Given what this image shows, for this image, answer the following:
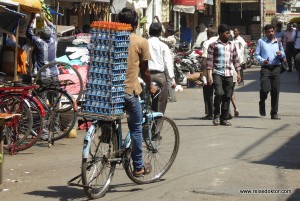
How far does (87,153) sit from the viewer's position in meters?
7.67

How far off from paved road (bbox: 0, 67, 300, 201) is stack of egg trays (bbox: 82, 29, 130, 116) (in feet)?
3.19

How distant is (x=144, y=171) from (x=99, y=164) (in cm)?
71

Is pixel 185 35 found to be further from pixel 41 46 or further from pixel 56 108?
pixel 56 108

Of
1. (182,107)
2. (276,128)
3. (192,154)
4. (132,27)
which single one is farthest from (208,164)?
(182,107)

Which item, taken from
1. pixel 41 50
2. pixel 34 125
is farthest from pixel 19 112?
pixel 41 50

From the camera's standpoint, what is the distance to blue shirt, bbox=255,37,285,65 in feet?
50.7

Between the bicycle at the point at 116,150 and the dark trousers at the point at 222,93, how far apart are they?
5.12 m

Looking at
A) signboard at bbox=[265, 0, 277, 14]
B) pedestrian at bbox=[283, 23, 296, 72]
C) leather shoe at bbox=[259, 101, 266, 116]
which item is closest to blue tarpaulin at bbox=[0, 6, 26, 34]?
leather shoe at bbox=[259, 101, 266, 116]

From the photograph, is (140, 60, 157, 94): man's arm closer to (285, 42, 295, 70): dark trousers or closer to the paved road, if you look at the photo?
the paved road

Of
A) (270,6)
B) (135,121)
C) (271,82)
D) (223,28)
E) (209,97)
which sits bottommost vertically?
(209,97)

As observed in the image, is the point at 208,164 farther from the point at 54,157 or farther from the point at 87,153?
the point at 87,153

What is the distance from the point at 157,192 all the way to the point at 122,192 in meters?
0.38

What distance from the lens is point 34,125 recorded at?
Answer: 1124cm

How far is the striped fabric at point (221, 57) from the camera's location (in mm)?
14242
